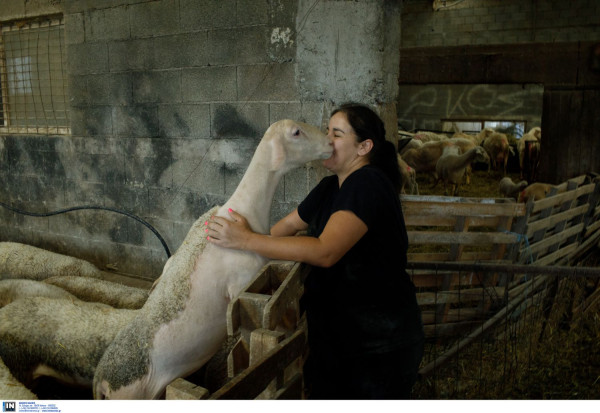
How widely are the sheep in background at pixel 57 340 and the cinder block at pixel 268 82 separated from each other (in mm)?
1902

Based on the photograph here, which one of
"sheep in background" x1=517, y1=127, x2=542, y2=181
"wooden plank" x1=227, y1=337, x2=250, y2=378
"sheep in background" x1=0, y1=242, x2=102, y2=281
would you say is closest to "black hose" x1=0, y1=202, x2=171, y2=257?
"sheep in background" x1=0, y1=242, x2=102, y2=281

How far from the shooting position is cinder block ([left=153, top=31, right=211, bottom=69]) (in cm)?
434

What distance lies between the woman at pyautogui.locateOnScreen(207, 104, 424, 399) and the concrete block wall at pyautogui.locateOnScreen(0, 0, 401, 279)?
169 centimetres

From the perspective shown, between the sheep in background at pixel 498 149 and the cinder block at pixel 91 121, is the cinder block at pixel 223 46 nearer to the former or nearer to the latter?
the cinder block at pixel 91 121

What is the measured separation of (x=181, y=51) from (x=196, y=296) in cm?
278

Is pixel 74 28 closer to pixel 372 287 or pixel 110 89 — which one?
pixel 110 89

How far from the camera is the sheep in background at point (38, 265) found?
15.7ft

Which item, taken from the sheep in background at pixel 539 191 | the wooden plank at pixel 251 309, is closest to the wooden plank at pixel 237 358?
the wooden plank at pixel 251 309

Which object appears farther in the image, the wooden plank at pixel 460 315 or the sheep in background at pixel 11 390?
the wooden plank at pixel 460 315

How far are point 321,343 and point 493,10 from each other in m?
16.5

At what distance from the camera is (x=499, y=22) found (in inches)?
627

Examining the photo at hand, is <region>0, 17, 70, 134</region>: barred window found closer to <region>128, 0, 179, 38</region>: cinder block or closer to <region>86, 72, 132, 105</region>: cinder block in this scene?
<region>86, 72, 132, 105</region>: cinder block

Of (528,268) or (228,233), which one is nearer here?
(228,233)

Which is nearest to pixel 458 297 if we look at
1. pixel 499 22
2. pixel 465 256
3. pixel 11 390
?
pixel 465 256
